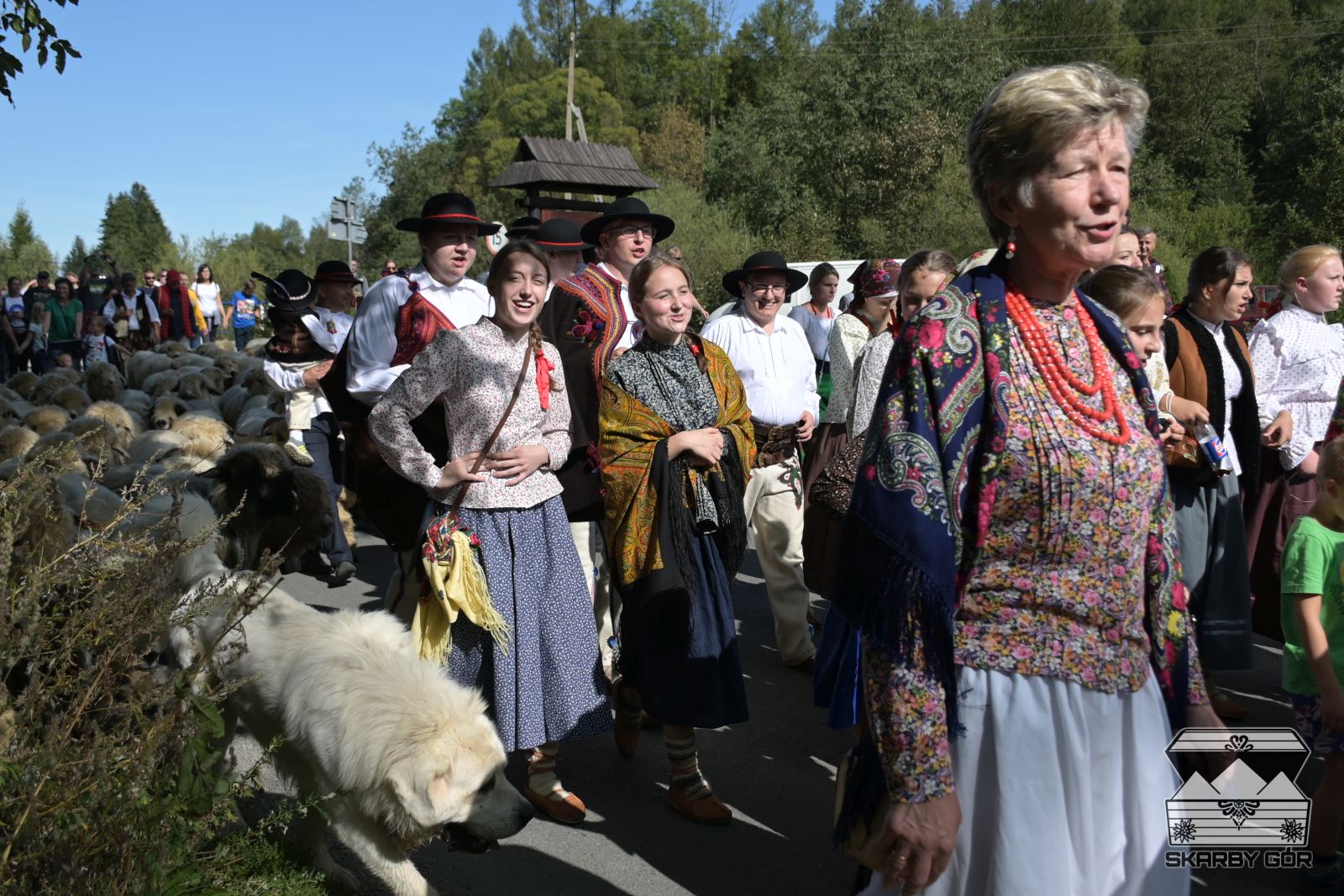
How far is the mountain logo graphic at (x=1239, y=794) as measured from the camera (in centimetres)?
210

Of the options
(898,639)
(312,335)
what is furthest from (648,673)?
(312,335)

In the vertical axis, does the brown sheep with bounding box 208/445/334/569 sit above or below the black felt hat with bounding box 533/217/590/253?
below

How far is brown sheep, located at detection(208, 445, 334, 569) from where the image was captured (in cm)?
577

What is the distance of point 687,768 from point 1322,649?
2.27m

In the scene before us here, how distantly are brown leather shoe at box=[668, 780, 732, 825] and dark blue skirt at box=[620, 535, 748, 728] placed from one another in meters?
0.29

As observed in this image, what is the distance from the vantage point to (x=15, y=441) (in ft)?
29.6

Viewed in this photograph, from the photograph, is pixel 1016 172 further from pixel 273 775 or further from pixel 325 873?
pixel 273 775

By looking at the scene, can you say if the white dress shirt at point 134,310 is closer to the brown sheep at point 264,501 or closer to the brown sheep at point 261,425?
the brown sheep at point 261,425

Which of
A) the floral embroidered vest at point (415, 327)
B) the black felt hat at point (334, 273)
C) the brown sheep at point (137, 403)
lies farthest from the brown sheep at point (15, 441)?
the floral embroidered vest at point (415, 327)

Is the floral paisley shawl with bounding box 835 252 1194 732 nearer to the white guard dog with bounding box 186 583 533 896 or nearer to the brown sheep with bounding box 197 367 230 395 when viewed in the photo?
the white guard dog with bounding box 186 583 533 896

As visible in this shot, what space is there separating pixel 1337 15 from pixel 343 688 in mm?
57729

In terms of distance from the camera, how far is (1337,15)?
48.2 meters

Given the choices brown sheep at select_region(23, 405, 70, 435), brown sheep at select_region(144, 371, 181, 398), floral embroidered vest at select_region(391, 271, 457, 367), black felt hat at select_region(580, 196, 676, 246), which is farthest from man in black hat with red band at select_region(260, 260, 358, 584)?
brown sheep at select_region(144, 371, 181, 398)
